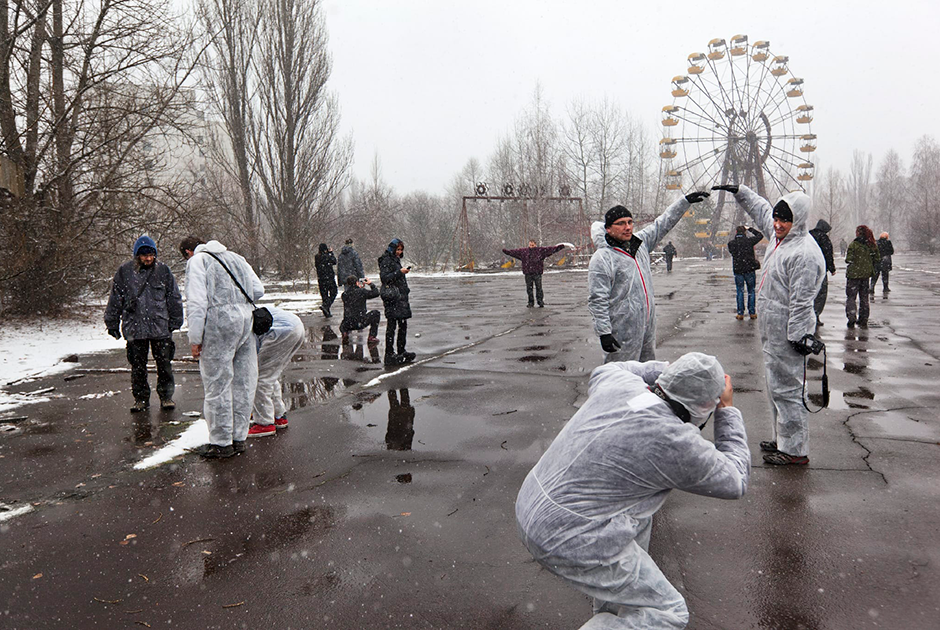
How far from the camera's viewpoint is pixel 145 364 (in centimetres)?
666

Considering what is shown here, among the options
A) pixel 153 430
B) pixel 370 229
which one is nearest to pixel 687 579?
pixel 153 430

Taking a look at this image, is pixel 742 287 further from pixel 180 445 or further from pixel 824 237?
pixel 180 445

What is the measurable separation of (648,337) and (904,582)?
2258 millimetres

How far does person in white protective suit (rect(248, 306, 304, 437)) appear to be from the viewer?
5.53 metres

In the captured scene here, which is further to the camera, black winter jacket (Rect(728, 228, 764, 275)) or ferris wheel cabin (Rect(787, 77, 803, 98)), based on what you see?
ferris wheel cabin (Rect(787, 77, 803, 98))

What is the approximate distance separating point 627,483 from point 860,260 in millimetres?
10401

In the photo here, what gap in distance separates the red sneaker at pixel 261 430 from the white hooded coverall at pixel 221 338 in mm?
471

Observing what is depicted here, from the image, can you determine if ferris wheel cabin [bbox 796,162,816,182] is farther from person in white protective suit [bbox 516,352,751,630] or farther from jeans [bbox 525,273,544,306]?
person in white protective suit [bbox 516,352,751,630]

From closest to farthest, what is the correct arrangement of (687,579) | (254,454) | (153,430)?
(687,579) < (254,454) < (153,430)

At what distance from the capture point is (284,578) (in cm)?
321

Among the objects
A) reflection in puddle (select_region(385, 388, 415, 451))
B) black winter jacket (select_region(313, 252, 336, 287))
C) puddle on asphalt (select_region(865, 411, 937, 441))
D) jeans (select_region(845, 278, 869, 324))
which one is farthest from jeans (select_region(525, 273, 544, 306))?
puddle on asphalt (select_region(865, 411, 937, 441))

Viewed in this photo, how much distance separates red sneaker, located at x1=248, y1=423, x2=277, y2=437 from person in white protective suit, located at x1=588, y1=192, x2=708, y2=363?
3069 mm

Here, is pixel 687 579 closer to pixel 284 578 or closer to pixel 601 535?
pixel 601 535

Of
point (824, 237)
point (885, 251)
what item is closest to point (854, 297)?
point (824, 237)
